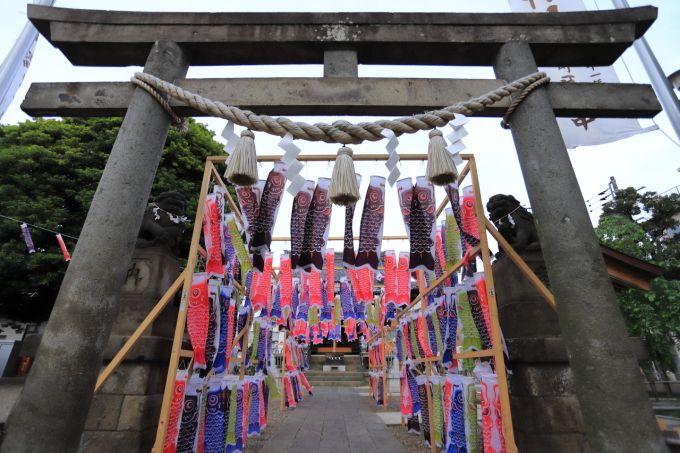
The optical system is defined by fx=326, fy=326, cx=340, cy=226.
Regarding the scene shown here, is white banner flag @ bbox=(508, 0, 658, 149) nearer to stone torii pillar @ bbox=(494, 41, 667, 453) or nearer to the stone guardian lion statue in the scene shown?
the stone guardian lion statue

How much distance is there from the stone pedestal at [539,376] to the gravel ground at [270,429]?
4.34 m

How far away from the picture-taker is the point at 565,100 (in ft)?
9.50

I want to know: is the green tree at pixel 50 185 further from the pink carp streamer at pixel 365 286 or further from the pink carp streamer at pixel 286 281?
the pink carp streamer at pixel 365 286

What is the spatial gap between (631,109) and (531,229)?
141 centimetres

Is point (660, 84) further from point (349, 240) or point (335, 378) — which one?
point (335, 378)

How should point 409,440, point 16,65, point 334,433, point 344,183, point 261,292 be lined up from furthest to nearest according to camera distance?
point 334,433 < point 261,292 < point 409,440 < point 16,65 < point 344,183

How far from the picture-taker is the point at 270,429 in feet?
23.2

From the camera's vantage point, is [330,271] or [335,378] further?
[335,378]

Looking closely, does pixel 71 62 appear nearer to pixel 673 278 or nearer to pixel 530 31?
pixel 530 31

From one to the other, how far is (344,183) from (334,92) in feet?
3.18

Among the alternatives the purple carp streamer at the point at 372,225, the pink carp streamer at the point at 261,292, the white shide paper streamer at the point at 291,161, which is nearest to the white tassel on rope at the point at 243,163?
the white shide paper streamer at the point at 291,161

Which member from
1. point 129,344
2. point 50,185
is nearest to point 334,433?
point 129,344

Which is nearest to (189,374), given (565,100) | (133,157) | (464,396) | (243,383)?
(243,383)

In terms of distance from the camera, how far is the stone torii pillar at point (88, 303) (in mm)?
2027
